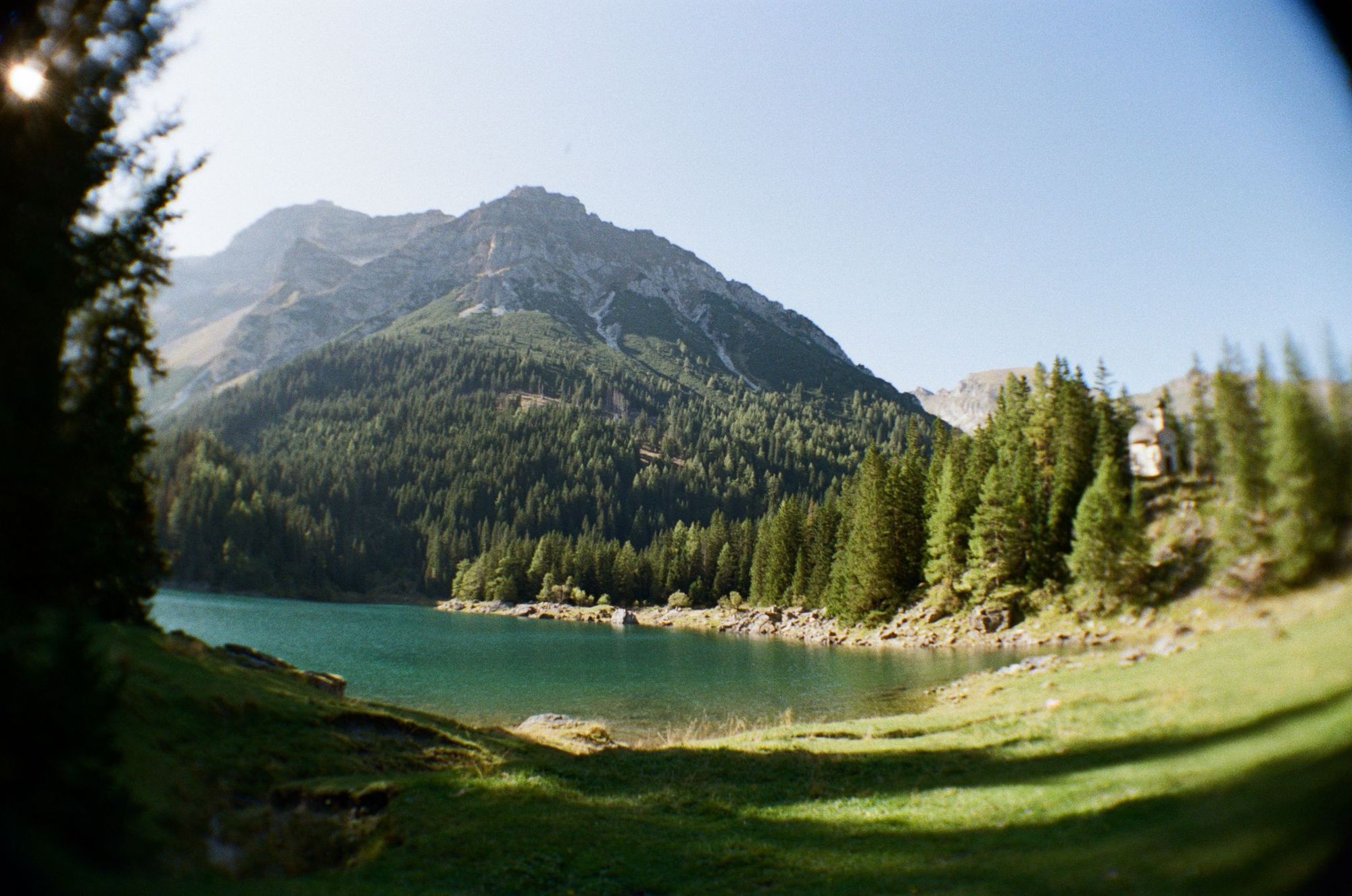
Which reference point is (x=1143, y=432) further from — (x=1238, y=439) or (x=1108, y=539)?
(x=1238, y=439)

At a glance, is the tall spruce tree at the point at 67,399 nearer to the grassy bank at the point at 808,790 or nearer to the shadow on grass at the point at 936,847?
the grassy bank at the point at 808,790

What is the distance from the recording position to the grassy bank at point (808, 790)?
1919 mm

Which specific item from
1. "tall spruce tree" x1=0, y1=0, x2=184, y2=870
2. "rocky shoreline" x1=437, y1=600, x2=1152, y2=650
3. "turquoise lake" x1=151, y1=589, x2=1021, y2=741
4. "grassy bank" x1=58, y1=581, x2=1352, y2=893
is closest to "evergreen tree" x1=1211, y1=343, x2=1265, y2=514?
"grassy bank" x1=58, y1=581, x2=1352, y2=893

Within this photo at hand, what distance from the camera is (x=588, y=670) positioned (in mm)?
45688

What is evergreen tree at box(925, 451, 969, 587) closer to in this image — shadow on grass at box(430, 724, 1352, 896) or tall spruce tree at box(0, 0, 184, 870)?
shadow on grass at box(430, 724, 1352, 896)

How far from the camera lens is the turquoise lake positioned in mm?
29953

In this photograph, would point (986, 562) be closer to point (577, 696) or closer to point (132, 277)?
point (132, 277)

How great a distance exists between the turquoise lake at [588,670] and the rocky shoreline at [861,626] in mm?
1890

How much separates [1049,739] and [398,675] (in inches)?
1503

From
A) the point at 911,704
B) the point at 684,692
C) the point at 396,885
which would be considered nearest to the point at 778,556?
the point at 684,692

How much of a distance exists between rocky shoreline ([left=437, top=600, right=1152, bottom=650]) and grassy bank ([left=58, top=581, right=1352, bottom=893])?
0.22 meters

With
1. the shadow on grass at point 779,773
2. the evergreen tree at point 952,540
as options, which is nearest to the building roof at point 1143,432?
the shadow on grass at point 779,773

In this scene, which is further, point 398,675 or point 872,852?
point 398,675

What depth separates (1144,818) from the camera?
245cm
